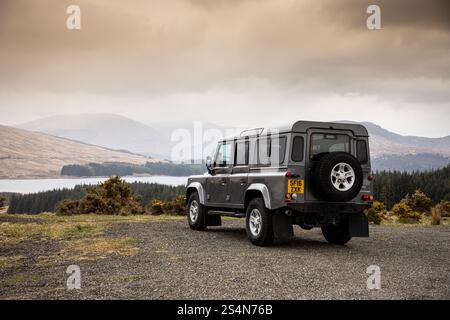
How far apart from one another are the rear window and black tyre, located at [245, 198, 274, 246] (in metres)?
1.66

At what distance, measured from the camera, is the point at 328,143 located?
35.4 feet

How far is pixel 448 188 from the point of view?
90.1 metres

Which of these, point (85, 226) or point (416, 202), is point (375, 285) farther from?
point (416, 202)

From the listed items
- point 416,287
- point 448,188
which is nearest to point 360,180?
point 416,287

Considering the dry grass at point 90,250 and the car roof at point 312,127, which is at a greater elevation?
the car roof at point 312,127

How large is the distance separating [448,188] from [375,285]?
92.5m

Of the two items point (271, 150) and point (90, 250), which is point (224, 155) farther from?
point (90, 250)

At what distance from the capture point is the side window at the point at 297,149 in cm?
1036

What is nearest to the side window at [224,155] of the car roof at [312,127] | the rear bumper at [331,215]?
the car roof at [312,127]

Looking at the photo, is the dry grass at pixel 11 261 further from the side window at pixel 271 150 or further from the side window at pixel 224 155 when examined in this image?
the side window at pixel 224 155

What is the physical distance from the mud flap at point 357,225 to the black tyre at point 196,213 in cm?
469

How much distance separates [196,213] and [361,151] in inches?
218

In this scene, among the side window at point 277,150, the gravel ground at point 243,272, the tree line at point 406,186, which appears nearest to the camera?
the gravel ground at point 243,272

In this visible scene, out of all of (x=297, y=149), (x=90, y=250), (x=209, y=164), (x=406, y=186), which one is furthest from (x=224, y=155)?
(x=406, y=186)
